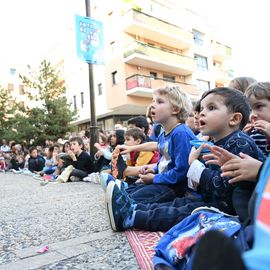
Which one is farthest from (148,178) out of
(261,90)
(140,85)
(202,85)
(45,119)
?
(202,85)

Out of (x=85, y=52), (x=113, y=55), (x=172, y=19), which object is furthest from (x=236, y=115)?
(x=172, y=19)

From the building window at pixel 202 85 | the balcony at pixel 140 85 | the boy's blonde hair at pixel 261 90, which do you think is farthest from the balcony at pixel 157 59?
the boy's blonde hair at pixel 261 90

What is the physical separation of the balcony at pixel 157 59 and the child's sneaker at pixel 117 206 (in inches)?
702

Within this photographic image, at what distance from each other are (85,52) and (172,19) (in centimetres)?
1882

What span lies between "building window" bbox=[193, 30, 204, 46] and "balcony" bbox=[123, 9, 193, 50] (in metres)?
1.56

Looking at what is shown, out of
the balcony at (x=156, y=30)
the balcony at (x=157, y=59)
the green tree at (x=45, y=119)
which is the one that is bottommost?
the green tree at (x=45, y=119)

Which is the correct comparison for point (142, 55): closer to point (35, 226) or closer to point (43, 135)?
point (43, 135)

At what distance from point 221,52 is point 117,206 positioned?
28.1m

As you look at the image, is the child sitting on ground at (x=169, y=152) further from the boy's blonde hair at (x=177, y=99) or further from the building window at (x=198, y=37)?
the building window at (x=198, y=37)

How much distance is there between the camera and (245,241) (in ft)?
3.05

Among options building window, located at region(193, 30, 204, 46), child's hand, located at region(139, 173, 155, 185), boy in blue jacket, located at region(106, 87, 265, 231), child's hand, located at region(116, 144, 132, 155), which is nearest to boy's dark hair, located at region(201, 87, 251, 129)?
boy in blue jacket, located at region(106, 87, 265, 231)

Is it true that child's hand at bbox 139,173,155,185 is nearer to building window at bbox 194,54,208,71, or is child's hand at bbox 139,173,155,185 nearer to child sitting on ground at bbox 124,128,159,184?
child sitting on ground at bbox 124,128,159,184

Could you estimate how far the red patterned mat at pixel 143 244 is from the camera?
5.52 ft

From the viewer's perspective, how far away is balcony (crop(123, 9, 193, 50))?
2028 cm
